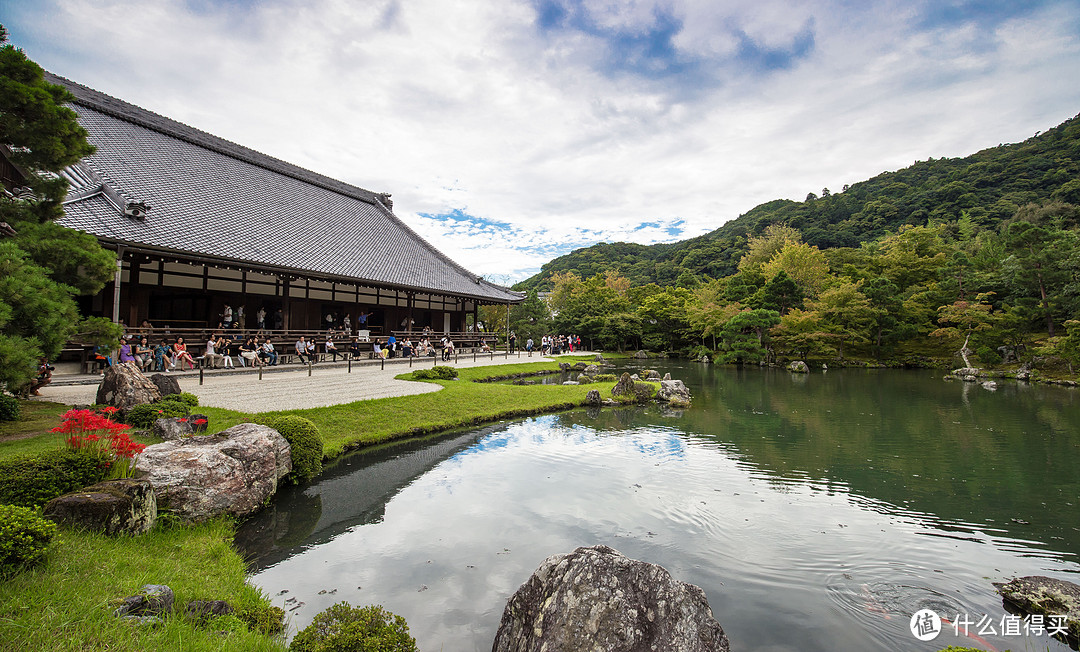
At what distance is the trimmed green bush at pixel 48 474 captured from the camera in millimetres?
3922

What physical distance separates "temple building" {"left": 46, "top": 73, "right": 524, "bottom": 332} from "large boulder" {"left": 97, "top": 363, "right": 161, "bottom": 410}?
5.72m

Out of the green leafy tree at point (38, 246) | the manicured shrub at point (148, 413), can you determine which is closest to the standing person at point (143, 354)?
the green leafy tree at point (38, 246)

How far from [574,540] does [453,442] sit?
5.17 meters

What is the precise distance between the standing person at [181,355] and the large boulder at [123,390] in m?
6.93

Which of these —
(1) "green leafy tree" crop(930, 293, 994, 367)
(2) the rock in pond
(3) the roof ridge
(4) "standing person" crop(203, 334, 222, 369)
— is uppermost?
(3) the roof ridge

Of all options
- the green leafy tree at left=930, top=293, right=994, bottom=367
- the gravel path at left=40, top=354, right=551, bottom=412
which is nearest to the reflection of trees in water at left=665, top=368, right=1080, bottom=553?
the green leafy tree at left=930, top=293, right=994, bottom=367

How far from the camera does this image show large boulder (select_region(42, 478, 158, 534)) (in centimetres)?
398

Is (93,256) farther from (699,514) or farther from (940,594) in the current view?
(940,594)

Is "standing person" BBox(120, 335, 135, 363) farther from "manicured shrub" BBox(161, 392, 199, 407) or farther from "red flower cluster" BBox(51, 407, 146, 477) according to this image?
"red flower cluster" BBox(51, 407, 146, 477)

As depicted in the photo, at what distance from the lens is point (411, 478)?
7.80 meters

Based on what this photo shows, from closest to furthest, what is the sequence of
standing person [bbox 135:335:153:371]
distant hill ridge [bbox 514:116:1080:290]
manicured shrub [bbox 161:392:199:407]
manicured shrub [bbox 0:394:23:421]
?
manicured shrub [bbox 0:394:23:421] < manicured shrub [bbox 161:392:199:407] < standing person [bbox 135:335:153:371] < distant hill ridge [bbox 514:116:1080:290]

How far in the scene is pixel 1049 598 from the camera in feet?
13.8

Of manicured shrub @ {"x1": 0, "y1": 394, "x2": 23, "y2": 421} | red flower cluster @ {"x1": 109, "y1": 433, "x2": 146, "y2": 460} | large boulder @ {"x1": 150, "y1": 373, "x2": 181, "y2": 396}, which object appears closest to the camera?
red flower cluster @ {"x1": 109, "y1": 433, "x2": 146, "y2": 460}

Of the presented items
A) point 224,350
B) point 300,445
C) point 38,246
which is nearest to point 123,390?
point 38,246
